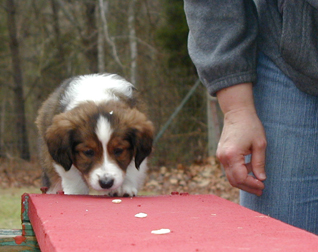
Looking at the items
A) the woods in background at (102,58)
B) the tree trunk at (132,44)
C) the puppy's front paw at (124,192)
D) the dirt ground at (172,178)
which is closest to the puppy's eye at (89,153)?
the puppy's front paw at (124,192)

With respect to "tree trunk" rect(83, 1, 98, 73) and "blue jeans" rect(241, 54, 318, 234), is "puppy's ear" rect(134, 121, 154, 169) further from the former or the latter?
"tree trunk" rect(83, 1, 98, 73)

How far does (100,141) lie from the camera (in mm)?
3590

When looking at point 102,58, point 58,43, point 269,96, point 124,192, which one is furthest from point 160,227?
point 58,43

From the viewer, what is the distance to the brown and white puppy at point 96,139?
3598mm

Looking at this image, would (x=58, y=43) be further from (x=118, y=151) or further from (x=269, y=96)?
(x=269, y=96)

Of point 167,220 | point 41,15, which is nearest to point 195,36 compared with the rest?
point 167,220

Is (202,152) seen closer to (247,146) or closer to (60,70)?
(60,70)

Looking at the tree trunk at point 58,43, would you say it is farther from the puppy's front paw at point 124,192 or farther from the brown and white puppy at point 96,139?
the puppy's front paw at point 124,192

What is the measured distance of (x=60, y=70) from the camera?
14516 millimetres

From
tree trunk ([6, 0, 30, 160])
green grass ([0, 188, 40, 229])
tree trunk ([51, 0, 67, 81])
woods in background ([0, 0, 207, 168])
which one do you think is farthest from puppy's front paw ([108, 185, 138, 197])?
tree trunk ([51, 0, 67, 81])

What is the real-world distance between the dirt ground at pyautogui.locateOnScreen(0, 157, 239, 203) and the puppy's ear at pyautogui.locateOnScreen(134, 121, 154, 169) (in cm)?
439

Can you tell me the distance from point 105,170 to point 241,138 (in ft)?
4.33

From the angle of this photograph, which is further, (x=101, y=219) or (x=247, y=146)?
(x=247, y=146)

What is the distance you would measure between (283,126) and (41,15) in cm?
1344
